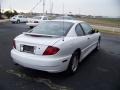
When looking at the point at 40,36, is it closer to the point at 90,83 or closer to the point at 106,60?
the point at 90,83

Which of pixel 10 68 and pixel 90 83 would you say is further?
pixel 10 68

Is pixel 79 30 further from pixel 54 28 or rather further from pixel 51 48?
pixel 51 48

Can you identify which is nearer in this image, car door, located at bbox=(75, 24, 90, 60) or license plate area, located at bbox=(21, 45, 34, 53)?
license plate area, located at bbox=(21, 45, 34, 53)

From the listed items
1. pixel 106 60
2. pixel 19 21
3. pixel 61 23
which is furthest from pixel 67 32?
pixel 19 21

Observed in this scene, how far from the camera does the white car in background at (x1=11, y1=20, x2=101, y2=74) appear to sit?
15.3ft

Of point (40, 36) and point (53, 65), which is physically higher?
point (40, 36)

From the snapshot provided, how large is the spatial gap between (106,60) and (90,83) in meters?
2.63

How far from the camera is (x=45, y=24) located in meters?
6.13

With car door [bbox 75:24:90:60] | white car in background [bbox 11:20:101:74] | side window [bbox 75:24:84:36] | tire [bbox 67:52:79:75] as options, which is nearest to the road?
tire [bbox 67:52:79:75]

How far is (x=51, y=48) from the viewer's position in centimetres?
465

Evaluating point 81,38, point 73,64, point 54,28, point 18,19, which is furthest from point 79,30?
point 18,19

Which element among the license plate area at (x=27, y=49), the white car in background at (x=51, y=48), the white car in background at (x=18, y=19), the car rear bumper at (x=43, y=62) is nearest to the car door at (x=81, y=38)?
the white car in background at (x=51, y=48)

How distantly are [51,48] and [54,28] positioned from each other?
122cm

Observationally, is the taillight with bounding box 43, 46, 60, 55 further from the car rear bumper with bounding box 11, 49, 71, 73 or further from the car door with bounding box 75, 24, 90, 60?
the car door with bounding box 75, 24, 90, 60
